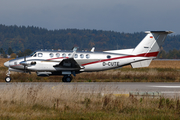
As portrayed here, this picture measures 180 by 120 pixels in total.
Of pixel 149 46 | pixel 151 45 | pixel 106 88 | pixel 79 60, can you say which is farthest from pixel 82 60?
pixel 106 88

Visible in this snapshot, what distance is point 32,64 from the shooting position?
2489cm

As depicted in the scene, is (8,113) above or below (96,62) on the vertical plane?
below

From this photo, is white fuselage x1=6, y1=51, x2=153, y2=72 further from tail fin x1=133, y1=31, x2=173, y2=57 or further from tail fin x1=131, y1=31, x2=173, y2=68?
tail fin x1=133, y1=31, x2=173, y2=57

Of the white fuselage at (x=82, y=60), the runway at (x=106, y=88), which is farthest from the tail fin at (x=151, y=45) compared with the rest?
the runway at (x=106, y=88)

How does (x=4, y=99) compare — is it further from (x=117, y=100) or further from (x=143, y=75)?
(x=143, y=75)

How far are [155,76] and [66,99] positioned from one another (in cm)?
1882

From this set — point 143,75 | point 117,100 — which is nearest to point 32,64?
point 143,75

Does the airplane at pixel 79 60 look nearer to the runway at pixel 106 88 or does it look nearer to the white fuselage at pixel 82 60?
the white fuselage at pixel 82 60

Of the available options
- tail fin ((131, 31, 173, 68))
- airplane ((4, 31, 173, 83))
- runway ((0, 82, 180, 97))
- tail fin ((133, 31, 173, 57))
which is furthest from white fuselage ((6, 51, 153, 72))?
runway ((0, 82, 180, 97))

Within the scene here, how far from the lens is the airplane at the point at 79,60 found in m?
25.0

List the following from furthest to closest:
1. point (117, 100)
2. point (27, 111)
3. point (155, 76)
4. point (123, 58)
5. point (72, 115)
Result: 1. point (155, 76)
2. point (123, 58)
3. point (117, 100)
4. point (27, 111)
5. point (72, 115)

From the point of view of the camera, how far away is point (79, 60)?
85.6 ft

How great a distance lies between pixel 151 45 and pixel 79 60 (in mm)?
7587

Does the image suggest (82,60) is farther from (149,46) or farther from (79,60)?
(149,46)
